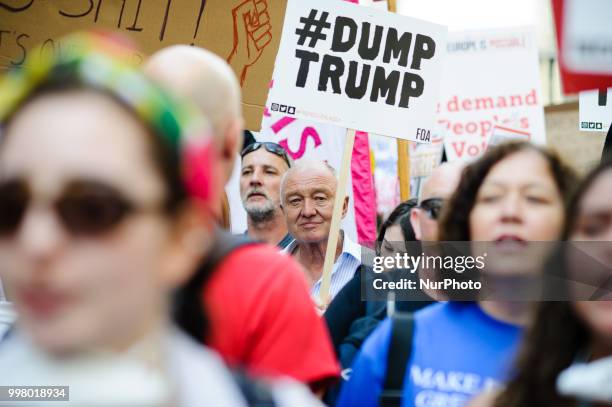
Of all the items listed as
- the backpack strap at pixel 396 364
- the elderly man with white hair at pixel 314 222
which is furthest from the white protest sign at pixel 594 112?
the backpack strap at pixel 396 364

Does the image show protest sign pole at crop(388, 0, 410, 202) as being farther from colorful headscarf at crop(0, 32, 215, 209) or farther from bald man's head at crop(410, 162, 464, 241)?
colorful headscarf at crop(0, 32, 215, 209)

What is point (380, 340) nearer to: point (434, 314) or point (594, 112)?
point (434, 314)

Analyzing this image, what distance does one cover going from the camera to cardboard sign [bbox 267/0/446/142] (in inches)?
170

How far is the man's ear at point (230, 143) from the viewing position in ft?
5.31

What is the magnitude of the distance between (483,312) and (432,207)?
1.10 meters

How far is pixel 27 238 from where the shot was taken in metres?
0.92

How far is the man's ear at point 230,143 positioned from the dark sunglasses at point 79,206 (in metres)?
0.69

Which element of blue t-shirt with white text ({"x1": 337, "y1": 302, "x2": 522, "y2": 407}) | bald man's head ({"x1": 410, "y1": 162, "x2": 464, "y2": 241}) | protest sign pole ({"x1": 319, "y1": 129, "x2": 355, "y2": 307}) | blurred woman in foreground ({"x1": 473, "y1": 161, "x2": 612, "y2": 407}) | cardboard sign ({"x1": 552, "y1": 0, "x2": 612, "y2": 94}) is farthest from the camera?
protest sign pole ({"x1": 319, "y1": 129, "x2": 355, "y2": 307})

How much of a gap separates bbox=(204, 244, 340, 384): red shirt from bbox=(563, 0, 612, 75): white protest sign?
1087 millimetres

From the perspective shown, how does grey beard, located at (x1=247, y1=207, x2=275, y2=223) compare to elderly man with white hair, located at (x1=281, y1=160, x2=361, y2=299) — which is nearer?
elderly man with white hair, located at (x1=281, y1=160, x2=361, y2=299)

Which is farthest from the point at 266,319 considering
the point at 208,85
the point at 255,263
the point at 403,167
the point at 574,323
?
the point at 403,167

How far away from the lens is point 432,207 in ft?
10.3

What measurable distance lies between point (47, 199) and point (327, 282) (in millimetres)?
2882

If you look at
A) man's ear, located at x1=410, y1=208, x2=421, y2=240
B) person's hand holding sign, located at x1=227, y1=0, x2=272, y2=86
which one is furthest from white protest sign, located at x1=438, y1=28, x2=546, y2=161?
man's ear, located at x1=410, y1=208, x2=421, y2=240
